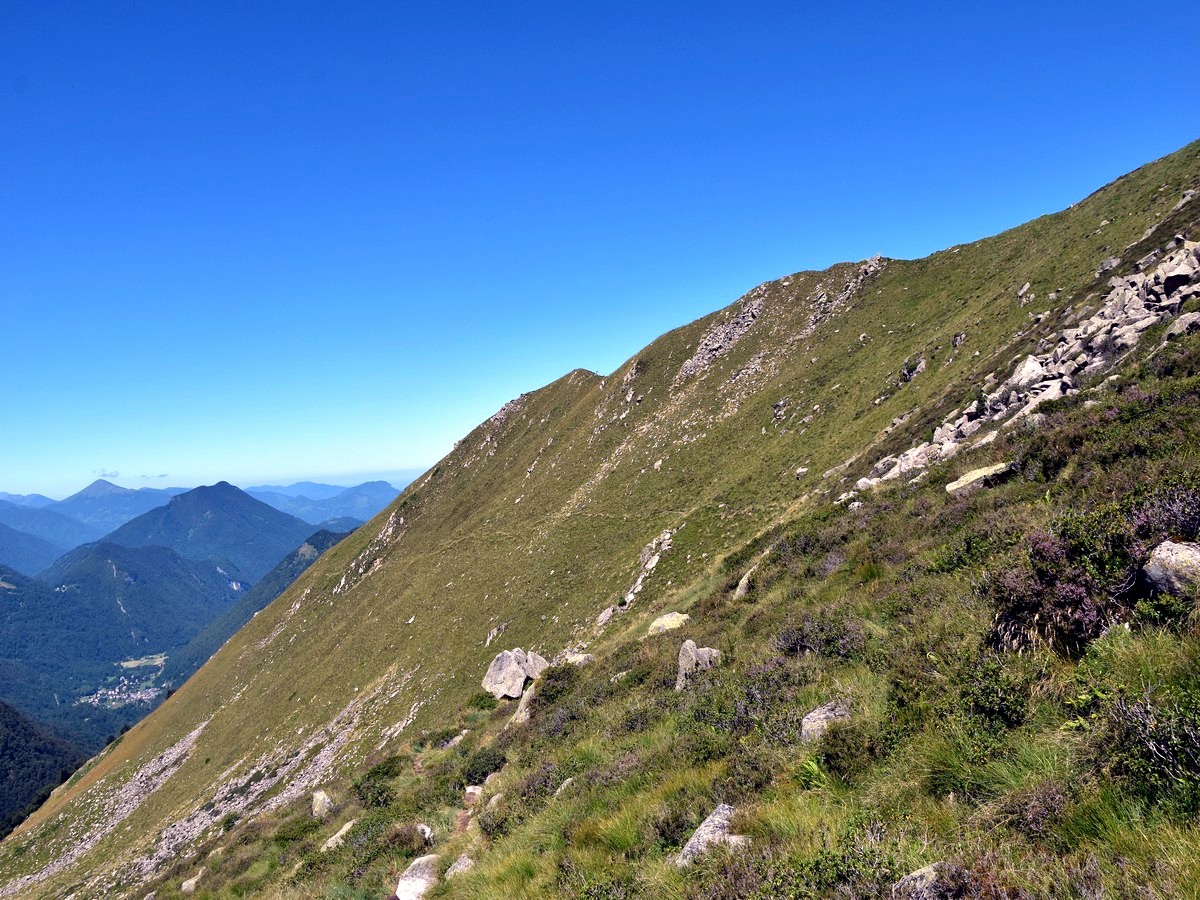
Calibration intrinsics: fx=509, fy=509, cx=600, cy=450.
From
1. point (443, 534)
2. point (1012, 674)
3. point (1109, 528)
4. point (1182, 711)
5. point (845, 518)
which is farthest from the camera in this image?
point (443, 534)

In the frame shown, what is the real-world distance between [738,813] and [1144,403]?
12970 mm

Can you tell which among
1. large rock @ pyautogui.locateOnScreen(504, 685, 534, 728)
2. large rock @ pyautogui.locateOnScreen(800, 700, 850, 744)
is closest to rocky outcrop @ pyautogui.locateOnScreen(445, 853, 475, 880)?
large rock @ pyautogui.locateOnScreen(800, 700, 850, 744)

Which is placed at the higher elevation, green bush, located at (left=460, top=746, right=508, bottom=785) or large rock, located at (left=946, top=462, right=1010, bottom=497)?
large rock, located at (left=946, top=462, right=1010, bottom=497)

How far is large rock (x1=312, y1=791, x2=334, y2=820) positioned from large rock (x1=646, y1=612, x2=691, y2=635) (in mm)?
11962

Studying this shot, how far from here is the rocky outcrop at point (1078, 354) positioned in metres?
18.6

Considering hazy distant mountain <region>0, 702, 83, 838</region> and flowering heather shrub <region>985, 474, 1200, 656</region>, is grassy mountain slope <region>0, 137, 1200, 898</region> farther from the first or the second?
hazy distant mountain <region>0, 702, 83, 838</region>

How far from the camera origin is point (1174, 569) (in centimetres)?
495

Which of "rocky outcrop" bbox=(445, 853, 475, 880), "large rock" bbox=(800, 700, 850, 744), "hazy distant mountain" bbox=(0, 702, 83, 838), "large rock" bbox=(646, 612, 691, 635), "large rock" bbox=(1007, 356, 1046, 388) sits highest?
"large rock" bbox=(1007, 356, 1046, 388)

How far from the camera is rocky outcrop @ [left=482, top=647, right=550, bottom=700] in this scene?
21.6 m

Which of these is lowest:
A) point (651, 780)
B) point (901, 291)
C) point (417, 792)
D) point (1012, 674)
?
point (417, 792)

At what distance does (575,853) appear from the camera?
6.16m

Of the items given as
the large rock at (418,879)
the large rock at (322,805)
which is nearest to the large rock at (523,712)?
the large rock at (322,805)

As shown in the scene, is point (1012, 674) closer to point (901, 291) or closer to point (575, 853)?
point (575, 853)

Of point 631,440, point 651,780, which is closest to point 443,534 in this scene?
point 631,440
